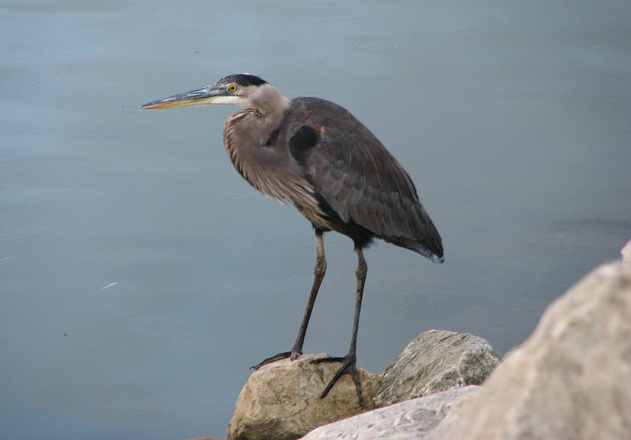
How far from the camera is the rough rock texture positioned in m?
3.43

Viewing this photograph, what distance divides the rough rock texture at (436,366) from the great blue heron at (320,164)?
13 cm

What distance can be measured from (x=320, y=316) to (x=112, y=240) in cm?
103

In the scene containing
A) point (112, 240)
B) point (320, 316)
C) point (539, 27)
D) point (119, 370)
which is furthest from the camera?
point (539, 27)

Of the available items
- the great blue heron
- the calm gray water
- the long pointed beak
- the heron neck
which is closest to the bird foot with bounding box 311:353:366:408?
the great blue heron

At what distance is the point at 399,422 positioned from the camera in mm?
2463

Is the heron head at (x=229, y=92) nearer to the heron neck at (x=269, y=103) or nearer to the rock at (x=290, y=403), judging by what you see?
the heron neck at (x=269, y=103)

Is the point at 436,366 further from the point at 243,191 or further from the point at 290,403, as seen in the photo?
the point at 243,191

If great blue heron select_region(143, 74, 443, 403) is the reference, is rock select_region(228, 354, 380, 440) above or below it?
below

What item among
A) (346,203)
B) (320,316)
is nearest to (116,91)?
(320,316)

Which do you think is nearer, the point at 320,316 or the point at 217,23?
the point at 320,316

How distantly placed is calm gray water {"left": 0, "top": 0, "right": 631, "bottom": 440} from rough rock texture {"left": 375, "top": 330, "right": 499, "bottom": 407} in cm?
58

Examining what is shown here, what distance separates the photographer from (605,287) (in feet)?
4.57

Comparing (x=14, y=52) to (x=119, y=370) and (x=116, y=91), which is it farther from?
(x=119, y=370)

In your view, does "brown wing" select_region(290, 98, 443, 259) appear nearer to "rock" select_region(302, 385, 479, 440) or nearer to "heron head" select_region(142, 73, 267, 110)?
"heron head" select_region(142, 73, 267, 110)
